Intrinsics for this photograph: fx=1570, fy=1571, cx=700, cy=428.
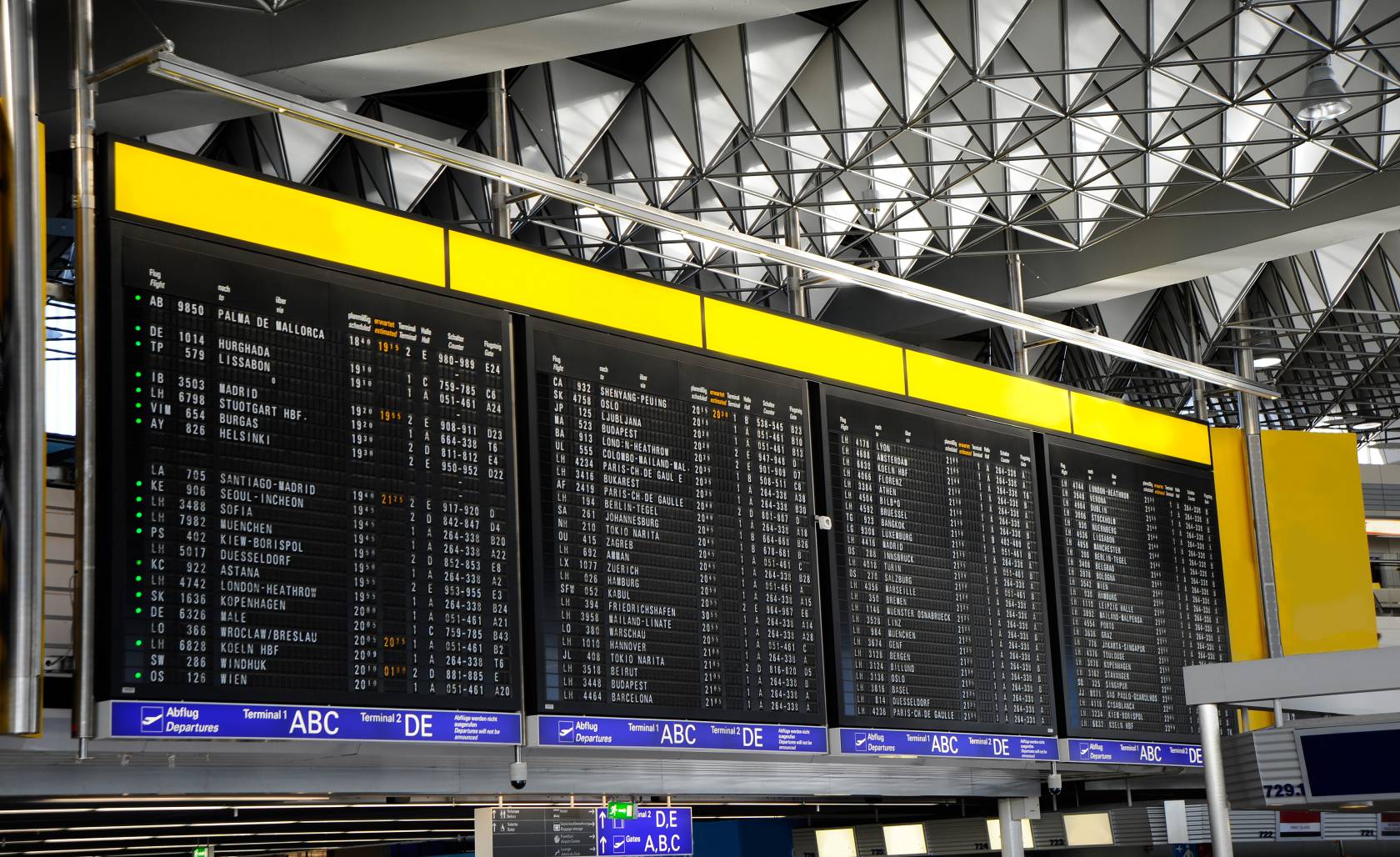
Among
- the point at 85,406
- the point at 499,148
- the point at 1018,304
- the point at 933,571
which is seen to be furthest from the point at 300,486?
the point at 1018,304

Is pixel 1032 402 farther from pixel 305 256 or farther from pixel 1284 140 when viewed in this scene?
pixel 305 256

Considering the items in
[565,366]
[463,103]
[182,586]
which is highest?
[463,103]

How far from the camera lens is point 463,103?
1902 cm

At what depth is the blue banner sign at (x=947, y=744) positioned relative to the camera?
14.2 meters

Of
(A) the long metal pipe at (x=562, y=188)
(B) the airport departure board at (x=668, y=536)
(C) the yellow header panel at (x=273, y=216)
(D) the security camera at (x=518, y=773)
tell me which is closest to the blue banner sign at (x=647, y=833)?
(B) the airport departure board at (x=668, y=536)

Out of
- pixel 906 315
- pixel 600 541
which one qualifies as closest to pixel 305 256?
pixel 600 541

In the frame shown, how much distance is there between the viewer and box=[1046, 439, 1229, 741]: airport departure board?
1684cm

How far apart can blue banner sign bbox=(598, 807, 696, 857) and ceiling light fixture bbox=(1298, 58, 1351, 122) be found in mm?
9691

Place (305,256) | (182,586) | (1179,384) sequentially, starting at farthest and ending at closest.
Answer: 1. (1179,384)
2. (305,256)
3. (182,586)

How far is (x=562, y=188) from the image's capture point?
1309 cm

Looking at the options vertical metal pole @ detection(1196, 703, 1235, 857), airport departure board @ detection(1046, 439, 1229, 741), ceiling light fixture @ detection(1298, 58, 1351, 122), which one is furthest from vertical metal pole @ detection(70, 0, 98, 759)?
ceiling light fixture @ detection(1298, 58, 1351, 122)

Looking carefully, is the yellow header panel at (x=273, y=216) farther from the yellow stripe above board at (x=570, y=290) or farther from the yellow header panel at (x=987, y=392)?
the yellow header panel at (x=987, y=392)

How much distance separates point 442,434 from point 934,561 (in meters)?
5.85

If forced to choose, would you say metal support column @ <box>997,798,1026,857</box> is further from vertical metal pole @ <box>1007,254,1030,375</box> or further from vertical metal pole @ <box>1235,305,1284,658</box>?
vertical metal pole @ <box>1007,254,1030,375</box>
